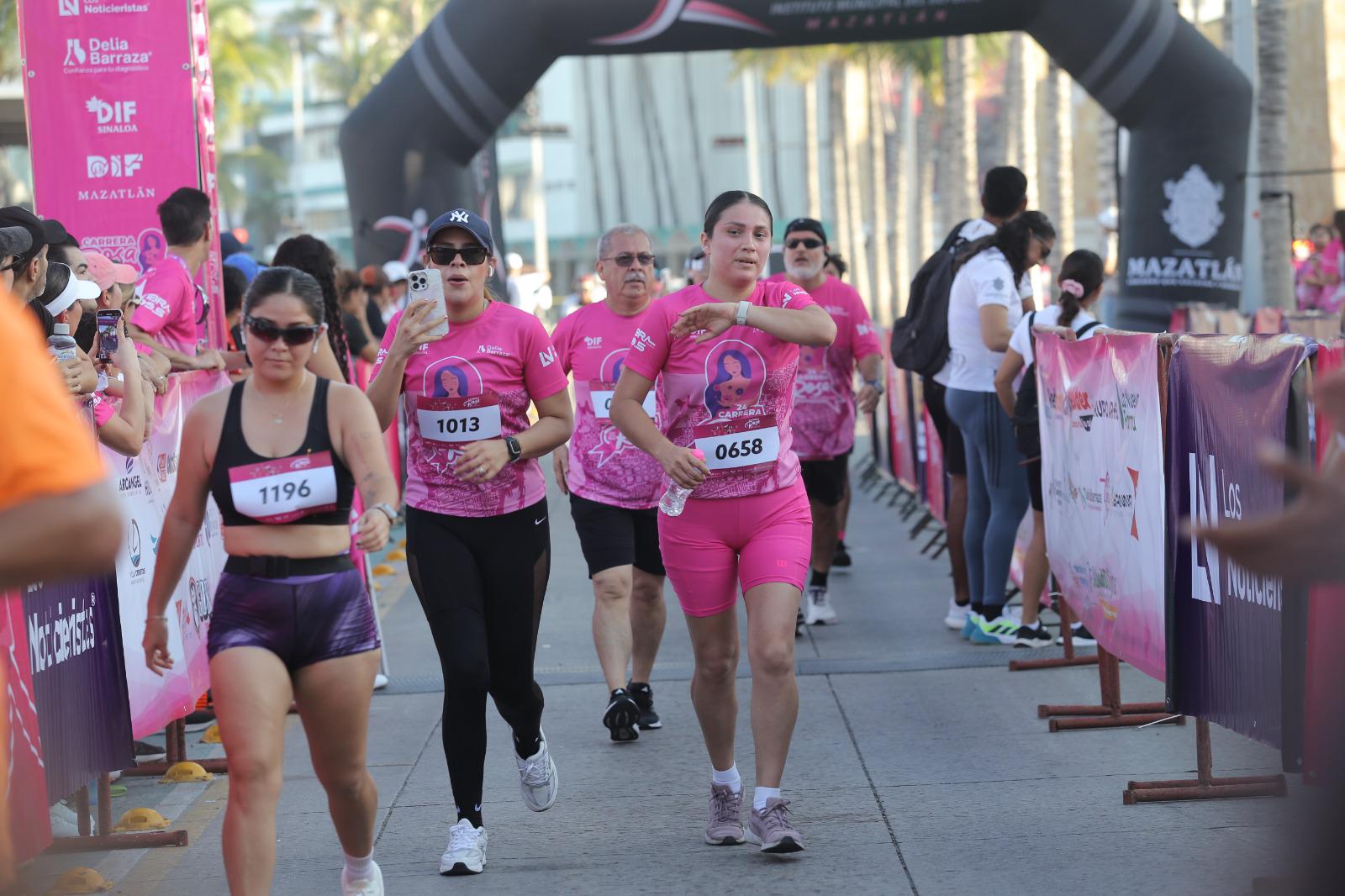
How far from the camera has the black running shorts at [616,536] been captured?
7.36m

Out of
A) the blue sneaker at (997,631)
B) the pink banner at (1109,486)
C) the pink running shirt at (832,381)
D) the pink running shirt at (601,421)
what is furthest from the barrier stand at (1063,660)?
the pink running shirt at (601,421)

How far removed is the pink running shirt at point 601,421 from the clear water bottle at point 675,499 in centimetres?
A: 170

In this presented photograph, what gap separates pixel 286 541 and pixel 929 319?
5716 mm

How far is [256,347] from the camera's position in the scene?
4578 millimetres

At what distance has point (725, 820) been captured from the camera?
5.66 meters

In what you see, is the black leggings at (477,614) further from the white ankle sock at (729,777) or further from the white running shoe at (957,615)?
the white running shoe at (957,615)

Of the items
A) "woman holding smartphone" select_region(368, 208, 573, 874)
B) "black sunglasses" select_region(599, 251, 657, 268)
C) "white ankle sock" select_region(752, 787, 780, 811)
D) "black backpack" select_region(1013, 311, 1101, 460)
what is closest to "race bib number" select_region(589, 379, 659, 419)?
"black sunglasses" select_region(599, 251, 657, 268)

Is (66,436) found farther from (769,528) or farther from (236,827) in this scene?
(769,528)

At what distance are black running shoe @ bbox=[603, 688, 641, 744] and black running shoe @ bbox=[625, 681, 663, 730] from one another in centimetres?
14

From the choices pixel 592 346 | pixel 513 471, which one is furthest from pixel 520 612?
pixel 592 346

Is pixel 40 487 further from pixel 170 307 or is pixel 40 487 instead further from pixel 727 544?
pixel 170 307

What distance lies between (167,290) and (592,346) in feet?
6.37

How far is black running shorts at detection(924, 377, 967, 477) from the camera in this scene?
9.60 m

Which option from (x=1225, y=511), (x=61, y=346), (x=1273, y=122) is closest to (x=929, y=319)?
(x=1225, y=511)
